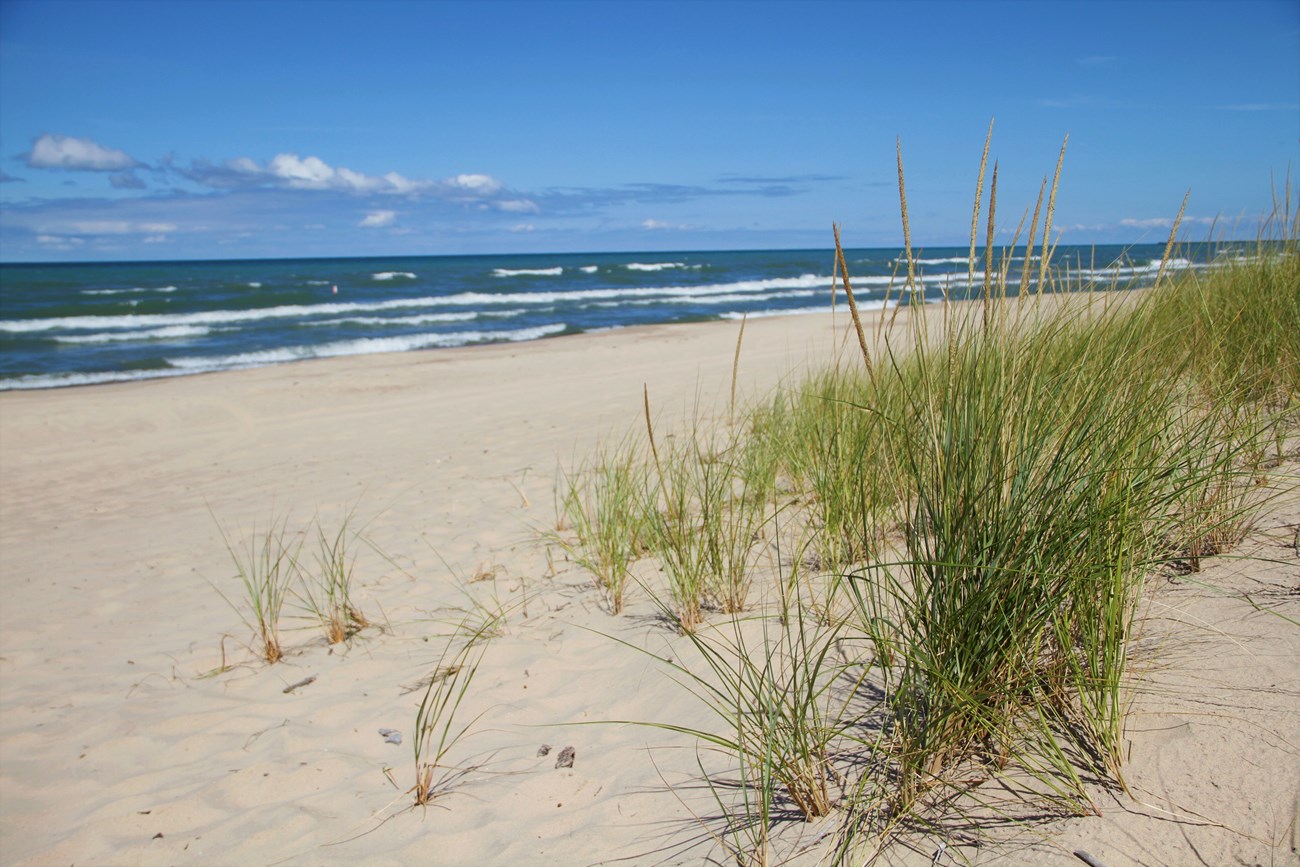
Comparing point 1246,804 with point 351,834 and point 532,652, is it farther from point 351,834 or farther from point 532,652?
point 532,652

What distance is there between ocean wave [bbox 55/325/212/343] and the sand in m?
14.2

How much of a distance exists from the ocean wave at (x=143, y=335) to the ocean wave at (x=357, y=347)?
3.92 meters

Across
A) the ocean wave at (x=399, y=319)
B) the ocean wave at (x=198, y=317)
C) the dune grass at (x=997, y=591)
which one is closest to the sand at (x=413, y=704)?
the dune grass at (x=997, y=591)

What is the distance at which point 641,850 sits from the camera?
77.2 inches

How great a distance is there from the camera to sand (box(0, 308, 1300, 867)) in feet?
5.46

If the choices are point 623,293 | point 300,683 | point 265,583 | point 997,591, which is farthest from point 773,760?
point 623,293

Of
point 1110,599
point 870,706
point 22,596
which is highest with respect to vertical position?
point 1110,599

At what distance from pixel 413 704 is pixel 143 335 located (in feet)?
68.4

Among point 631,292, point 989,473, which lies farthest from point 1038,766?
point 631,292

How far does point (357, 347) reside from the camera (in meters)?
18.2

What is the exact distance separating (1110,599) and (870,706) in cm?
66

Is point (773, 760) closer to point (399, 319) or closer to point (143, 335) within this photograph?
point (143, 335)

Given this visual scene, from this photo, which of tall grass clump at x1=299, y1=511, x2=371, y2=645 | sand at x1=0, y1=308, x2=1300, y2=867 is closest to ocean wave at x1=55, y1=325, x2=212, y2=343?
sand at x1=0, y1=308, x2=1300, y2=867

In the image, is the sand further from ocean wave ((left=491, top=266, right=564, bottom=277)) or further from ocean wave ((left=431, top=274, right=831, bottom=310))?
ocean wave ((left=491, top=266, right=564, bottom=277))
